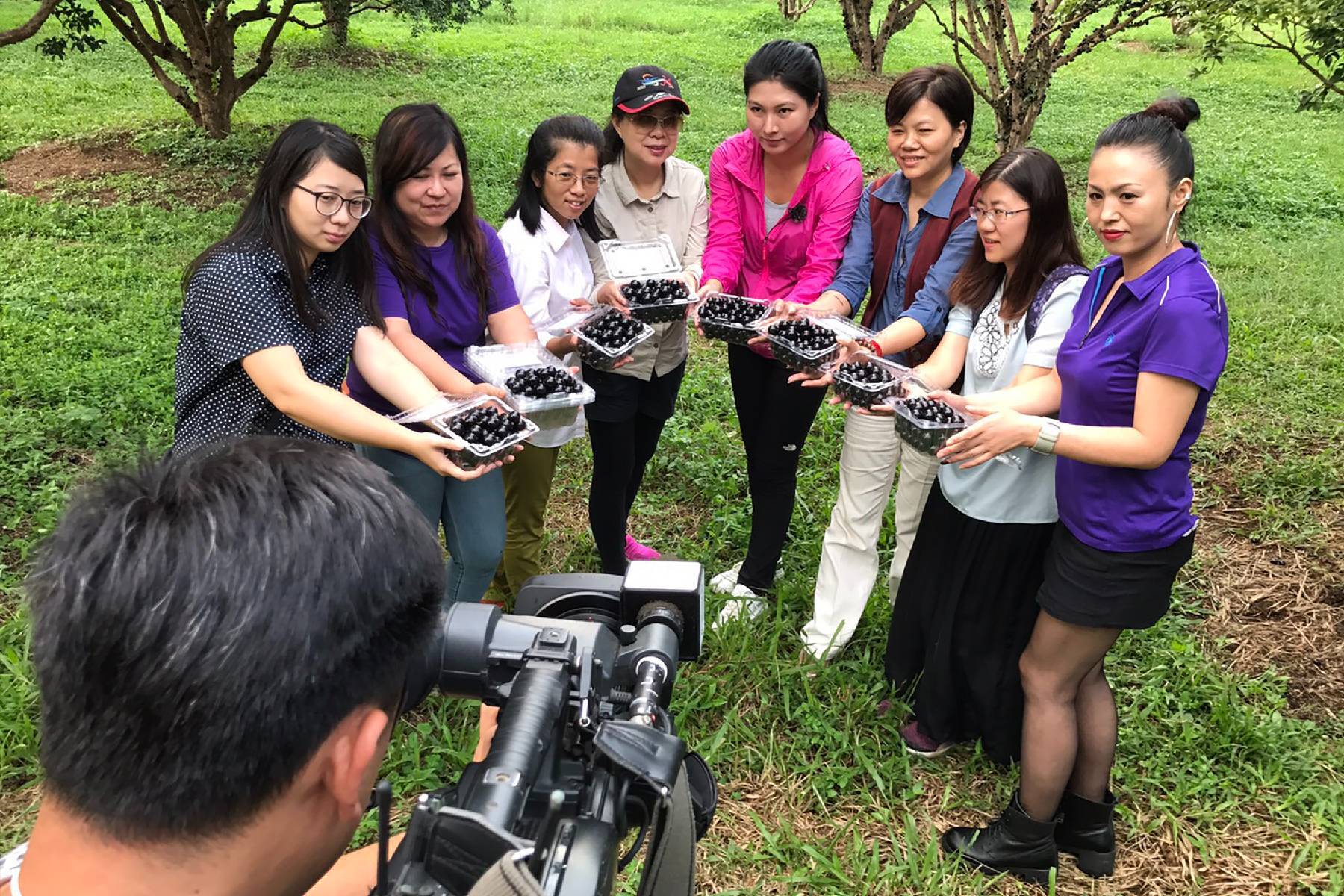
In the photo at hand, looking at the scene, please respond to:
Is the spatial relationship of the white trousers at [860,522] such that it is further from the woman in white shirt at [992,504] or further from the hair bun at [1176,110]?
the hair bun at [1176,110]

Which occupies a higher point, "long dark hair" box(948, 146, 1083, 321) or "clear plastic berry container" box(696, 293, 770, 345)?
"long dark hair" box(948, 146, 1083, 321)

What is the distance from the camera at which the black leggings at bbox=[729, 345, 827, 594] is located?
3314 millimetres

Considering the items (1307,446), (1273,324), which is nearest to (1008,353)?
(1307,446)

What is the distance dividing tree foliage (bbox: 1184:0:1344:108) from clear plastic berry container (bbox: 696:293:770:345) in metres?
2.36

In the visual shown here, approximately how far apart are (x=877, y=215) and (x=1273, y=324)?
424cm

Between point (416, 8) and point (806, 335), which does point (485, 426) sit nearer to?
point (806, 335)

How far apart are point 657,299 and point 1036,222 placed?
1.15m

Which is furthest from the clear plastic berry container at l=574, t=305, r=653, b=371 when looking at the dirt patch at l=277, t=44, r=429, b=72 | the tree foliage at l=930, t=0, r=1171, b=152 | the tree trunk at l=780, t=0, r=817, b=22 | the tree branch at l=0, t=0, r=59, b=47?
the tree trunk at l=780, t=0, r=817, b=22

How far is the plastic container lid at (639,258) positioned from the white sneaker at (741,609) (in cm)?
117

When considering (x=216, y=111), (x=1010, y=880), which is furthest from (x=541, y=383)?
(x=216, y=111)

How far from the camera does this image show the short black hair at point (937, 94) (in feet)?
9.20

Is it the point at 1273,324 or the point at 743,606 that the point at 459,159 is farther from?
the point at 1273,324

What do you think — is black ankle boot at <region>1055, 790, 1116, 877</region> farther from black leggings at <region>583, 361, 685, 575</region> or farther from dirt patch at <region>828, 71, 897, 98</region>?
dirt patch at <region>828, 71, 897, 98</region>

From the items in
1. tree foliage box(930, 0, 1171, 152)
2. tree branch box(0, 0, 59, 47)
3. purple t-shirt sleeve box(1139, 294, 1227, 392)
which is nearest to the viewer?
purple t-shirt sleeve box(1139, 294, 1227, 392)
